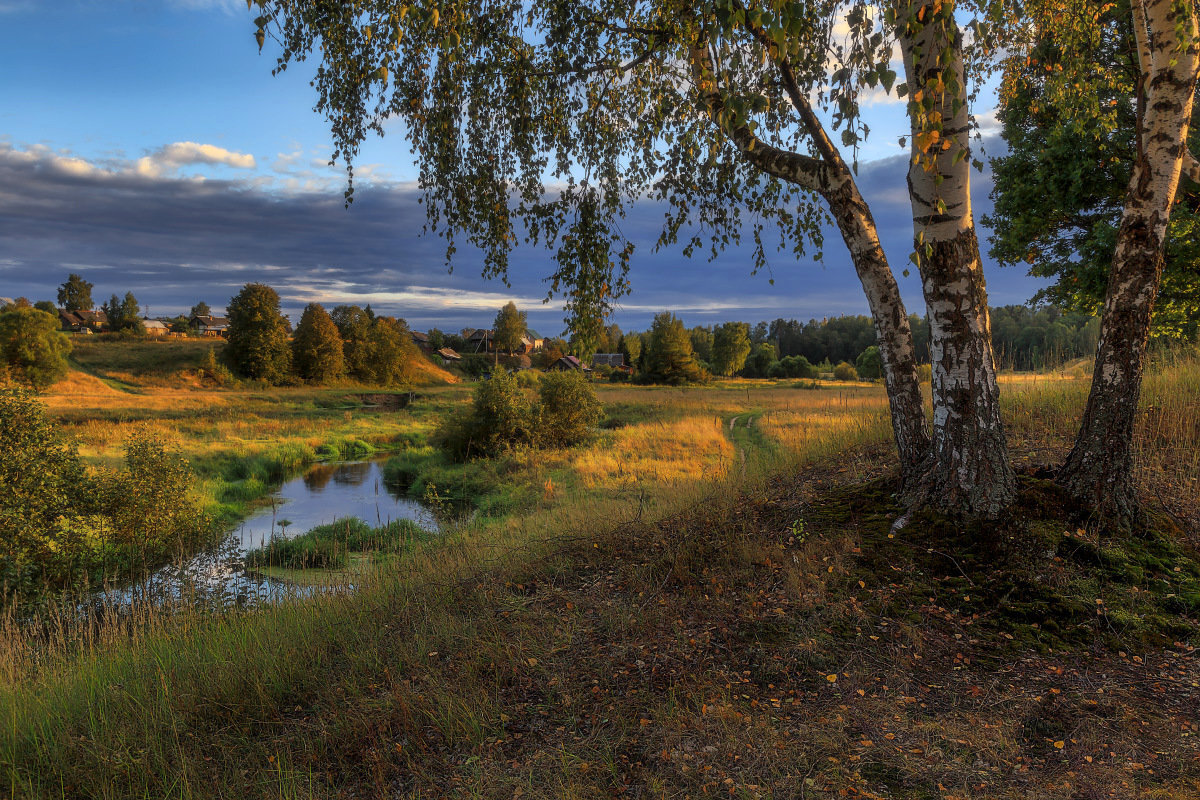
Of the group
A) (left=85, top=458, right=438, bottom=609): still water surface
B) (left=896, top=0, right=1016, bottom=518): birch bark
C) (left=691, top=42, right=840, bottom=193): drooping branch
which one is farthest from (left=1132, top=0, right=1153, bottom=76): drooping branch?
(left=85, top=458, right=438, bottom=609): still water surface

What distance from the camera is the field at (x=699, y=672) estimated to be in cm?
298

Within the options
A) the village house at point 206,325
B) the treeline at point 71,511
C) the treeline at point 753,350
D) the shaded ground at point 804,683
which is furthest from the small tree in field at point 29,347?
the village house at point 206,325

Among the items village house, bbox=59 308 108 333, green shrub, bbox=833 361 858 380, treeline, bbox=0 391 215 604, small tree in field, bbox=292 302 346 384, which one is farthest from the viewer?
village house, bbox=59 308 108 333

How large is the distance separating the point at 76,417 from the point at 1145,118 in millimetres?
→ 43498

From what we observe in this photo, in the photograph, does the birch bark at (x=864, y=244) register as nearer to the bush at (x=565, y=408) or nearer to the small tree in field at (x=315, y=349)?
the bush at (x=565, y=408)

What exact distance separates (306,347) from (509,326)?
45222 millimetres

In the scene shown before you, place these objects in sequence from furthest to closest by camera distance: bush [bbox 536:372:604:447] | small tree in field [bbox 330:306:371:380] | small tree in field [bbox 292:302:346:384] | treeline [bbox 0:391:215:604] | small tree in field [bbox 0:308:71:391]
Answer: small tree in field [bbox 330:306:371:380]
small tree in field [bbox 292:302:346:384]
small tree in field [bbox 0:308:71:391]
bush [bbox 536:372:604:447]
treeline [bbox 0:391:215:604]

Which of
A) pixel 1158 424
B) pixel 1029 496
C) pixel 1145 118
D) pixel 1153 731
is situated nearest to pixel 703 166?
pixel 1145 118

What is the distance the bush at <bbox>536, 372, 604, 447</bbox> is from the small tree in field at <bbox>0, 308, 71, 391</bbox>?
1660 inches

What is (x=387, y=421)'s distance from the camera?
43438mm

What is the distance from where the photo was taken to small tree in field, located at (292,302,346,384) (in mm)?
67875

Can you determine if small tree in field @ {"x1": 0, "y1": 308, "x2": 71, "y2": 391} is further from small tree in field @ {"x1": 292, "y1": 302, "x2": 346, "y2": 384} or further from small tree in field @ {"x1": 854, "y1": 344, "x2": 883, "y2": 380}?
small tree in field @ {"x1": 854, "y1": 344, "x2": 883, "y2": 380}

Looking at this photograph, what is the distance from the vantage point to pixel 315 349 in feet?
223

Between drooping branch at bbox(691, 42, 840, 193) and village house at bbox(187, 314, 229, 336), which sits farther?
village house at bbox(187, 314, 229, 336)
